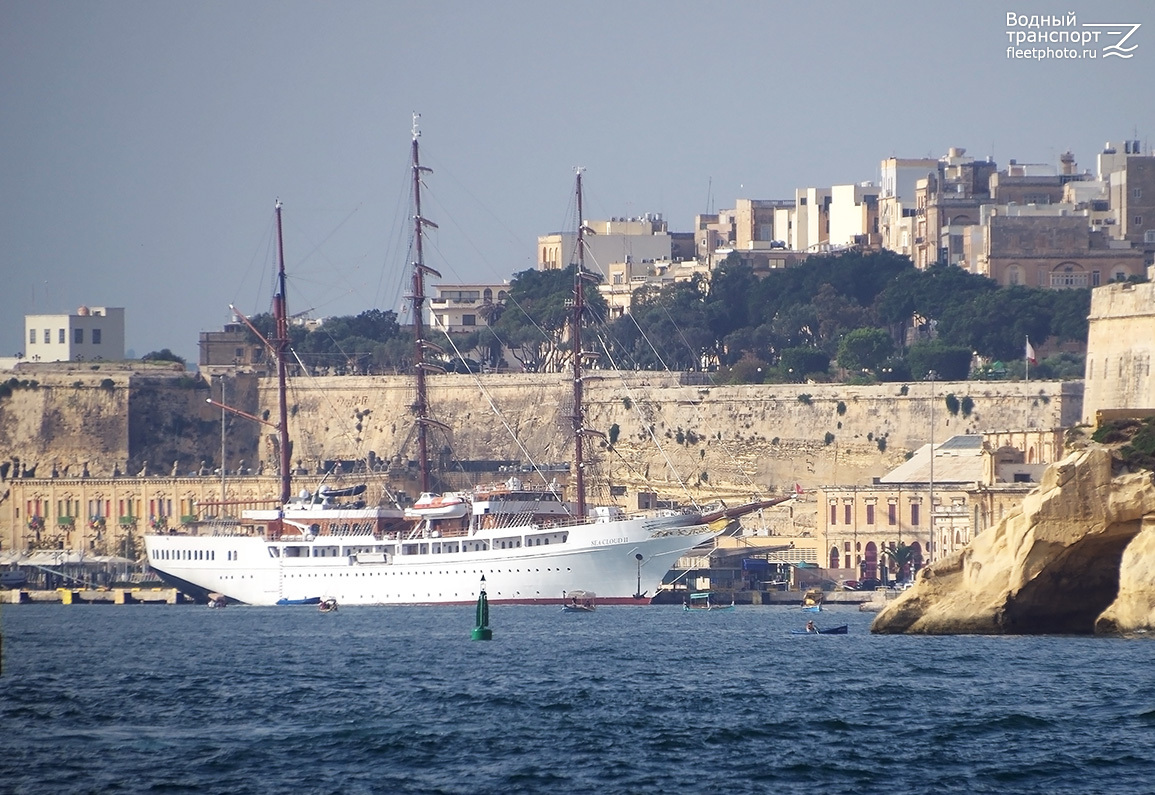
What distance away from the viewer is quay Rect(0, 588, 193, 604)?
2746 inches

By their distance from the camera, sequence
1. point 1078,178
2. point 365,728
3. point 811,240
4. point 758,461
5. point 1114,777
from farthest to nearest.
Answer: point 811,240 → point 1078,178 → point 758,461 → point 365,728 → point 1114,777

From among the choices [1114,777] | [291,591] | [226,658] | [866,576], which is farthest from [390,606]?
[1114,777]

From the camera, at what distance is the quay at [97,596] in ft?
229

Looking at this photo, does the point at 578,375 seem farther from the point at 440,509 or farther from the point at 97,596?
the point at 97,596

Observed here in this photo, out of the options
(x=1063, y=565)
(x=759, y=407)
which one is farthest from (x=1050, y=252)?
(x=1063, y=565)

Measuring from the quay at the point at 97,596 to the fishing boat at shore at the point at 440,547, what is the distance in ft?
2.26

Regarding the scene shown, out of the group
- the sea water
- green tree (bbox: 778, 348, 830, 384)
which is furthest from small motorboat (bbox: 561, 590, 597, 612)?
green tree (bbox: 778, 348, 830, 384)

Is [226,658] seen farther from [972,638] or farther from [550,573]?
[550,573]

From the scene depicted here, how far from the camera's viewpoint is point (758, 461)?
81.4m

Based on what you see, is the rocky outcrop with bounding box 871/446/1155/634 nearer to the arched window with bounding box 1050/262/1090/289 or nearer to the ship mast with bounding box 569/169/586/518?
the ship mast with bounding box 569/169/586/518

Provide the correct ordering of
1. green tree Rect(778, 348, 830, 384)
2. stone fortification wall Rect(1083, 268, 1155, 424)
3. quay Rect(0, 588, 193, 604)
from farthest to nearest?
1. green tree Rect(778, 348, 830, 384)
2. quay Rect(0, 588, 193, 604)
3. stone fortification wall Rect(1083, 268, 1155, 424)

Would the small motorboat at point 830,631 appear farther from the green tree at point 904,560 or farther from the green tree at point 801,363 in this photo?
the green tree at point 801,363

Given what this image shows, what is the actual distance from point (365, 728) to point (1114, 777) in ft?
27.7

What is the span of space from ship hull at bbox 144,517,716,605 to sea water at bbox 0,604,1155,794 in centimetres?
2169
